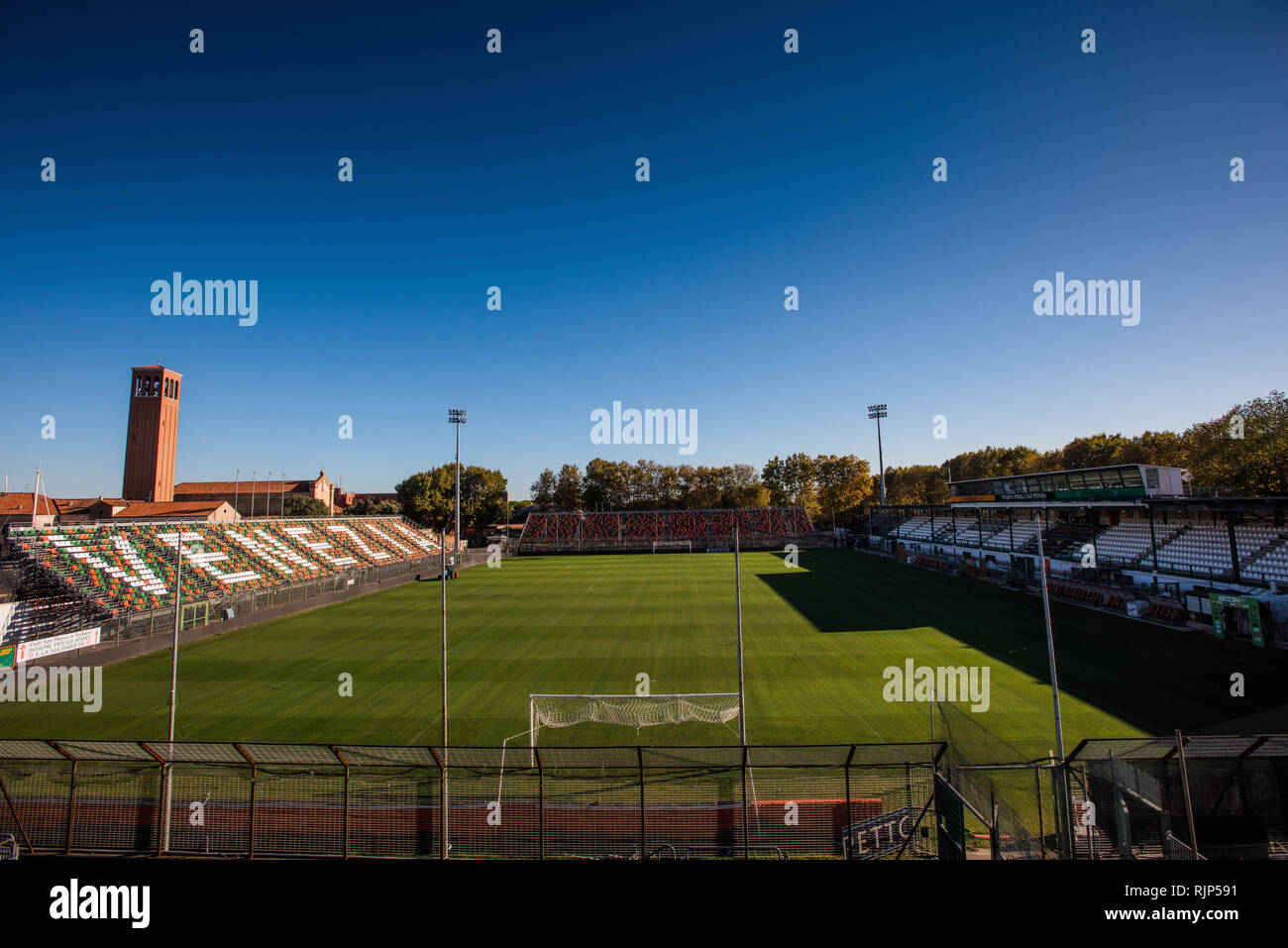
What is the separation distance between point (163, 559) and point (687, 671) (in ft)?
102

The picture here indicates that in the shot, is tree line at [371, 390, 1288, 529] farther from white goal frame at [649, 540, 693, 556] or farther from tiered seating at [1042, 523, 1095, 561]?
tiered seating at [1042, 523, 1095, 561]

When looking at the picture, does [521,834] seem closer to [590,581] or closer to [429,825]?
[429,825]

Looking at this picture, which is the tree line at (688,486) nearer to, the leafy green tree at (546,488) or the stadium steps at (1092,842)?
the leafy green tree at (546,488)

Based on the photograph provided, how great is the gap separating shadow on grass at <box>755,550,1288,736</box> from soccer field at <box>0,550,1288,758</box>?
3.7 inches

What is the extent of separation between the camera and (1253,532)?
26.2 metres

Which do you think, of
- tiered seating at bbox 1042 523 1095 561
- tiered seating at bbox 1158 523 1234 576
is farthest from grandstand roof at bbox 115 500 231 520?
tiered seating at bbox 1158 523 1234 576

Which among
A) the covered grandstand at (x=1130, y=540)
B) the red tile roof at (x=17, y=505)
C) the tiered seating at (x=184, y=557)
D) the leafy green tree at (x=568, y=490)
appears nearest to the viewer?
the covered grandstand at (x=1130, y=540)

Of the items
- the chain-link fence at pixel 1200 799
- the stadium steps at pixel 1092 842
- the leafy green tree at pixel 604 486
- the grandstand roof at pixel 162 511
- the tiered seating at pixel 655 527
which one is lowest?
the stadium steps at pixel 1092 842

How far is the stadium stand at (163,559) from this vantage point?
27344mm

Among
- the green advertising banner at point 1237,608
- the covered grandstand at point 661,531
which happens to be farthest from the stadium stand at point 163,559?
the green advertising banner at point 1237,608

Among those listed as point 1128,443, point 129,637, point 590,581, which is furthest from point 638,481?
point 129,637

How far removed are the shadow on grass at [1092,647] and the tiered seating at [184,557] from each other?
32.7 meters
